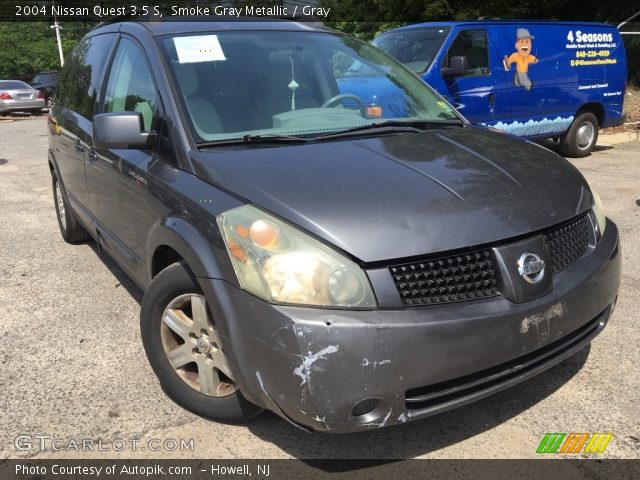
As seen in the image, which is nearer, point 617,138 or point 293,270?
point 293,270

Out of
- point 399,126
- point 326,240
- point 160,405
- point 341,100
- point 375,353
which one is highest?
point 341,100

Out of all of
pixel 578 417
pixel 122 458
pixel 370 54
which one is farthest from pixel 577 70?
pixel 122 458

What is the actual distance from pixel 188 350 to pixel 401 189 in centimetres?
117

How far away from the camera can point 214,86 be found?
294cm

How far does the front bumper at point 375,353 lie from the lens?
195cm

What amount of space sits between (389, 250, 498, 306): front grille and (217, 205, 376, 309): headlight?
15cm

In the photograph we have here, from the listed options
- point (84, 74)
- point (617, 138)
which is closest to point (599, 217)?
point (84, 74)

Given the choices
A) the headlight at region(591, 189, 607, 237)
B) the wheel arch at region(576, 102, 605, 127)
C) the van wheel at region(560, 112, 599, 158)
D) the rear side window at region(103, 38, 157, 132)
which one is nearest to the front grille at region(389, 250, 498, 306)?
the headlight at region(591, 189, 607, 237)

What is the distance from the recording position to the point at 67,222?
17.0 ft

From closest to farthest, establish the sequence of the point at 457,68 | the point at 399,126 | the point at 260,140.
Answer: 1. the point at 260,140
2. the point at 399,126
3. the point at 457,68

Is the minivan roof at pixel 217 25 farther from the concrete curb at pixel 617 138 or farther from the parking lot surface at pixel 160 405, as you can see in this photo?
the concrete curb at pixel 617 138

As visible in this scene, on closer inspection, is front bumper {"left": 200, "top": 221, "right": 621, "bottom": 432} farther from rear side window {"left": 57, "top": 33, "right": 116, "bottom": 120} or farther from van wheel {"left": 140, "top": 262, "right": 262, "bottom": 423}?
rear side window {"left": 57, "top": 33, "right": 116, "bottom": 120}

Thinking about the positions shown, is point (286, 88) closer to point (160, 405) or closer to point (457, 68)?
point (160, 405)

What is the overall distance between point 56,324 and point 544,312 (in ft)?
9.67
